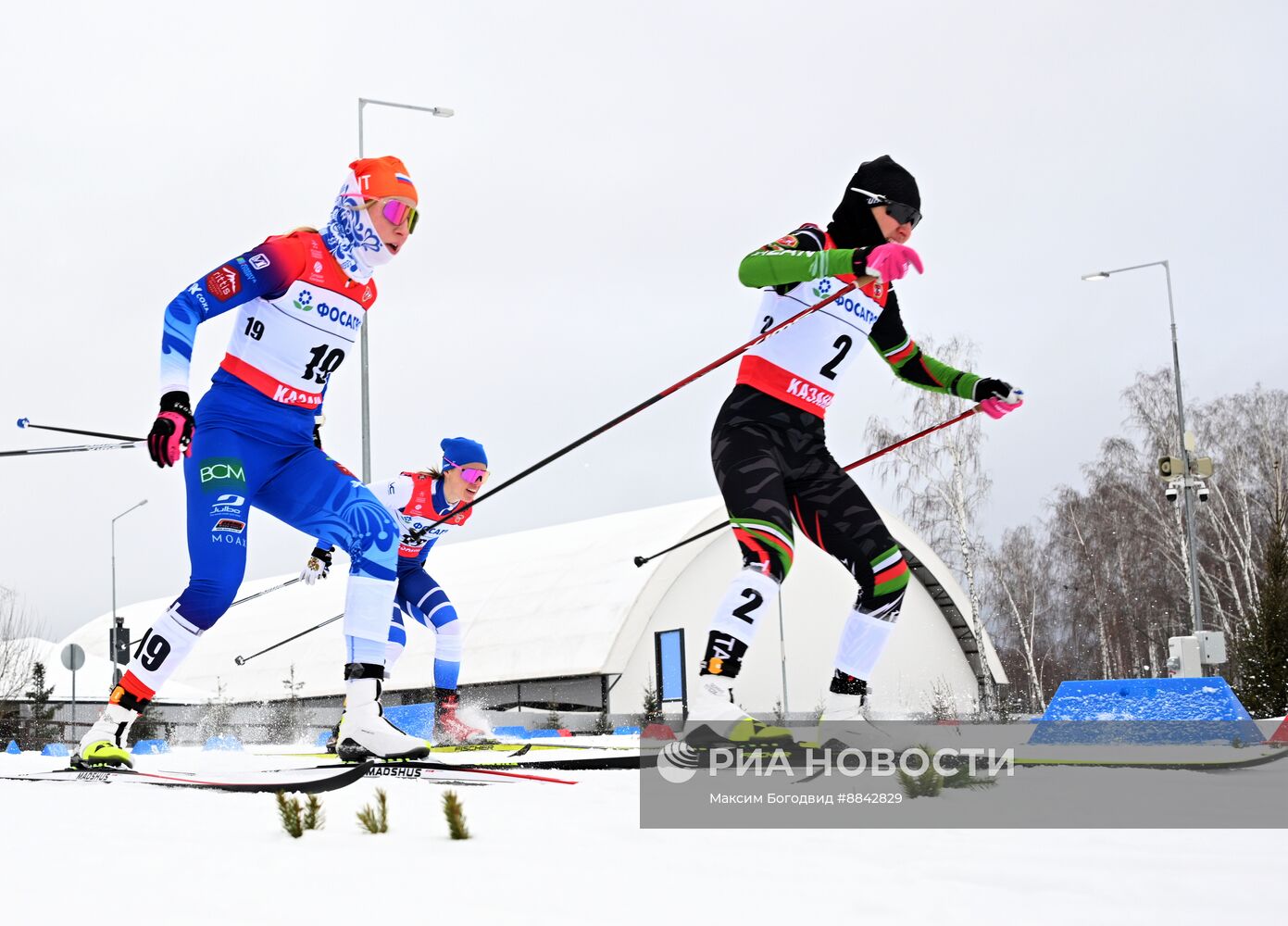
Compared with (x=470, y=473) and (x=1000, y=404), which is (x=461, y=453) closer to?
(x=470, y=473)

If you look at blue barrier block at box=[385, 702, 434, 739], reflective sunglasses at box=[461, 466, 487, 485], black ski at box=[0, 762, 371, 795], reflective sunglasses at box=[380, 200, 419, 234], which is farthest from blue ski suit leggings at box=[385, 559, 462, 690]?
reflective sunglasses at box=[380, 200, 419, 234]

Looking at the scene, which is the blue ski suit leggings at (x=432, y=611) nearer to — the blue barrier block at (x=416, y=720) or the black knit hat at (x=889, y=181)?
the blue barrier block at (x=416, y=720)

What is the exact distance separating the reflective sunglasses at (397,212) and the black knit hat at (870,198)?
1.87 meters

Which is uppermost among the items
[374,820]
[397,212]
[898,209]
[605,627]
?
[397,212]

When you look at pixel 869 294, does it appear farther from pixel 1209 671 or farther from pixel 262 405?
pixel 1209 671

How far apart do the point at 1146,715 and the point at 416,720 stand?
588 centimetres

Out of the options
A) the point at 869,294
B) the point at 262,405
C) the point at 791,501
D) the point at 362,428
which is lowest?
the point at 791,501

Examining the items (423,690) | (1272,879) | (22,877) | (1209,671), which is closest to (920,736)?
(1272,879)

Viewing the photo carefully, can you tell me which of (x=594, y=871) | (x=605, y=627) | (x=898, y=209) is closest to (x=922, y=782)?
(x=594, y=871)

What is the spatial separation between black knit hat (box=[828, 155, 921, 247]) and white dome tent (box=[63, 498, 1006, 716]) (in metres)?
20.9

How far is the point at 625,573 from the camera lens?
2791 cm

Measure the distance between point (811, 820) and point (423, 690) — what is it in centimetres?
2642

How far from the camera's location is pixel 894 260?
4.29m

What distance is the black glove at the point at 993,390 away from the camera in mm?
5098
